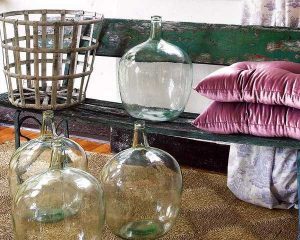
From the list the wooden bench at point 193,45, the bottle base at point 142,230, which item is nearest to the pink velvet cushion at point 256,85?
the wooden bench at point 193,45

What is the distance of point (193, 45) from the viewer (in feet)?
5.39

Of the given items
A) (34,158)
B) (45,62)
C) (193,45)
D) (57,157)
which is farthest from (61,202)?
(193,45)

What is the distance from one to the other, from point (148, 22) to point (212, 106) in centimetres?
49

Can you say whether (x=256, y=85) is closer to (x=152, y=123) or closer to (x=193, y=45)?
(x=152, y=123)

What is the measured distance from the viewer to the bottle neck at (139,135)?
127cm

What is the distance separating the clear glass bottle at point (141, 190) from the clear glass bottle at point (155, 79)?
0.17m

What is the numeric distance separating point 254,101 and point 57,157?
495 millimetres

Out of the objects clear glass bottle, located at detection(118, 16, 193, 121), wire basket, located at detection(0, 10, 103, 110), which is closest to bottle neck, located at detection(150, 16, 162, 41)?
clear glass bottle, located at detection(118, 16, 193, 121)

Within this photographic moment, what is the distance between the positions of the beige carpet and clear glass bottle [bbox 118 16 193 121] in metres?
0.33

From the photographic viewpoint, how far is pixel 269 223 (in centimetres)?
152

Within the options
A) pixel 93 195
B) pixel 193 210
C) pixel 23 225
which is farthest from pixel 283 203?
pixel 23 225

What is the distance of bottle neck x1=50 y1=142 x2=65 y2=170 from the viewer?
1.12 metres

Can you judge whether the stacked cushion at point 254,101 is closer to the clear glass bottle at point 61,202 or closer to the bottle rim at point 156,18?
the bottle rim at point 156,18

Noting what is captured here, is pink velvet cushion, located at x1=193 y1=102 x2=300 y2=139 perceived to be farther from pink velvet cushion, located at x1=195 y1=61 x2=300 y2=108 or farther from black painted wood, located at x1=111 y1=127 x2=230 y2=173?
black painted wood, located at x1=111 y1=127 x2=230 y2=173
